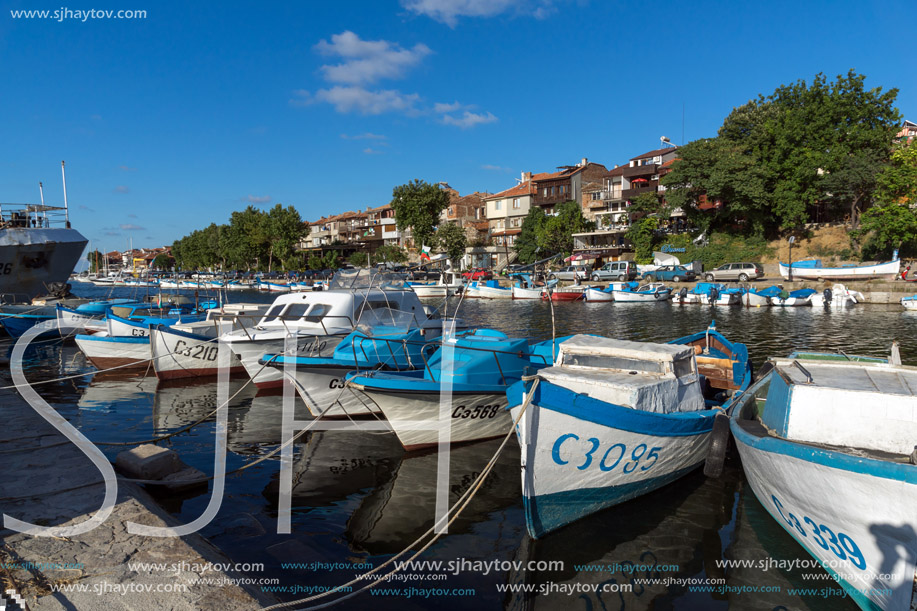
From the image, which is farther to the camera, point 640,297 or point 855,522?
point 640,297

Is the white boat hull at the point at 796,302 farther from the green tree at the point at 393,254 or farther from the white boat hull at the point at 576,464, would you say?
the green tree at the point at 393,254

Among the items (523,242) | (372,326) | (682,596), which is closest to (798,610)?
(682,596)

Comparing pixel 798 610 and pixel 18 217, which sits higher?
pixel 18 217

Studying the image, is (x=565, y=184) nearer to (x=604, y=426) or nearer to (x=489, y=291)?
(x=489, y=291)

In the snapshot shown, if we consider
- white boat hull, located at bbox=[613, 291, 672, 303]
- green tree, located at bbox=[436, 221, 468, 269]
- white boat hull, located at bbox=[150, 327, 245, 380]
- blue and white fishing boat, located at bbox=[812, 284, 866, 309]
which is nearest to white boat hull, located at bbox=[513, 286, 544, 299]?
white boat hull, located at bbox=[613, 291, 672, 303]

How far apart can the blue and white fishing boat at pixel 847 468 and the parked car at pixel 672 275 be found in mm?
43146

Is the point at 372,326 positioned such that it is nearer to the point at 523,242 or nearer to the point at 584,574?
the point at 584,574

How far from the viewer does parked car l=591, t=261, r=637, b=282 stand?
5212 cm

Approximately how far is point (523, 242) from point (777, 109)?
31914mm

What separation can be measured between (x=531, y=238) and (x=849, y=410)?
64.9 m

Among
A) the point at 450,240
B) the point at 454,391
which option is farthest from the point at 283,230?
the point at 454,391

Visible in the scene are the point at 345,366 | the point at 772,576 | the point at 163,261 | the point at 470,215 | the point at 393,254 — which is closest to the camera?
the point at 772,576

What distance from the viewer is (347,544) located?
6863mm

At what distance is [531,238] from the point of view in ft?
228
